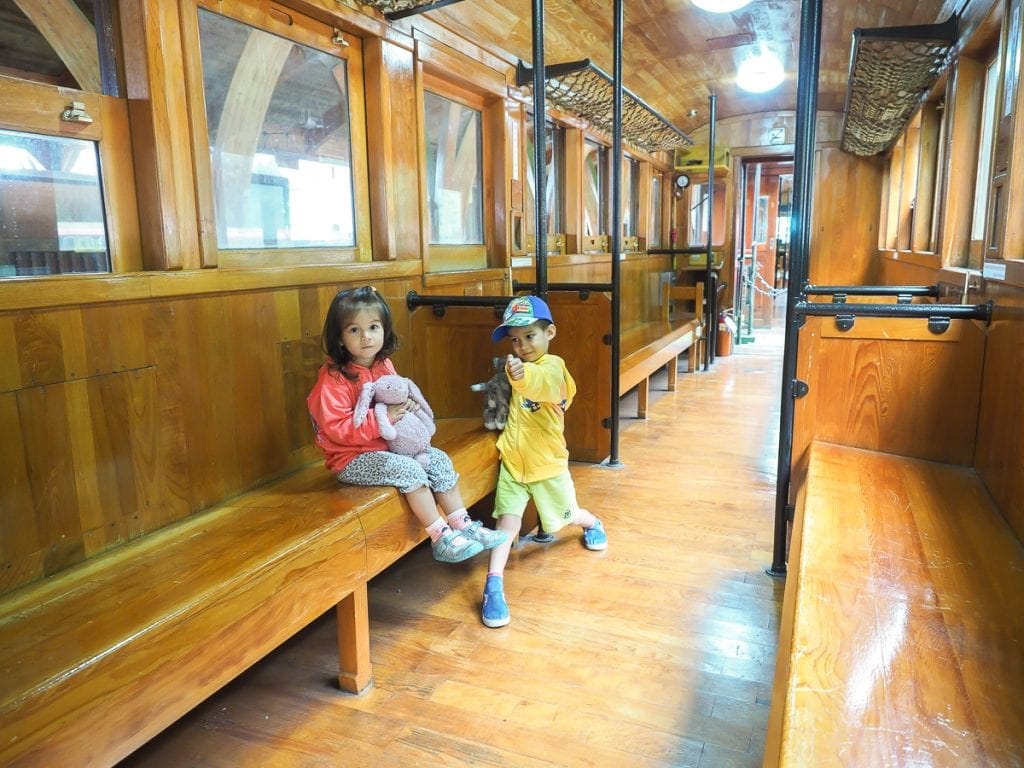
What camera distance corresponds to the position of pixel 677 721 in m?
1.73

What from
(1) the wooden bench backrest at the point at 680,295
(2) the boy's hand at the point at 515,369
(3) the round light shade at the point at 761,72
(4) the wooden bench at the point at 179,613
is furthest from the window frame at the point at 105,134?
(1) the wooden bench backrest at the point at 680,295

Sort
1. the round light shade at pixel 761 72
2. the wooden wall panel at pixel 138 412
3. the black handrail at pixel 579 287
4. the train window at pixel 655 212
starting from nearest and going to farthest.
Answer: the wooden wall panel at pixel 138 412
the black handrail at pixel 579 287
the round light shade at pixel 761 72
the train window at pixel 655 212

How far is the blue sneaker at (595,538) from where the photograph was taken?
2.74m

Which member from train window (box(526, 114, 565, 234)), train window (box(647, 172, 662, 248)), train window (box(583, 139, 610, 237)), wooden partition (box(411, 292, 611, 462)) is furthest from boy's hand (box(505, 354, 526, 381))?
train window (box(647, 172, 662, 248))

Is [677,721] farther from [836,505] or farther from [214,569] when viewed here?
[214,569]

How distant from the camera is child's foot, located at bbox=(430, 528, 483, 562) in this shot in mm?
2117

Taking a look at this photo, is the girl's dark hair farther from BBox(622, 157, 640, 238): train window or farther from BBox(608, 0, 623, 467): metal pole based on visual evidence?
BBox(622, 157, 640, 238): train window

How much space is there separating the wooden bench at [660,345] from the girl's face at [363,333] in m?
1.98

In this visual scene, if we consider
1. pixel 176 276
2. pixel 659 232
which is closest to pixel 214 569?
pixel 176 276

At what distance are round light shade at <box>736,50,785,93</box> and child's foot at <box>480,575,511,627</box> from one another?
5110 mm

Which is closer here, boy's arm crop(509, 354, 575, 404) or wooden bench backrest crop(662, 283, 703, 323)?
boy's arm crop(509, 354, 575, 404)

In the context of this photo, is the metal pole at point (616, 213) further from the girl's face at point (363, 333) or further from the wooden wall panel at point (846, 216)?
the wooden wall panel at point (846, 216)

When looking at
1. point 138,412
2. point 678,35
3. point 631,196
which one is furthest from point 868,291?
point 631,196

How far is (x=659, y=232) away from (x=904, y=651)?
750 centimetres
